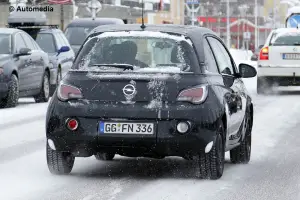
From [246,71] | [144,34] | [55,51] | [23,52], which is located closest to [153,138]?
[144,34]

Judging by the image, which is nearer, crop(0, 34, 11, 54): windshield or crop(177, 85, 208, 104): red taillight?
crop(177, 85, 208, 104): red taillight

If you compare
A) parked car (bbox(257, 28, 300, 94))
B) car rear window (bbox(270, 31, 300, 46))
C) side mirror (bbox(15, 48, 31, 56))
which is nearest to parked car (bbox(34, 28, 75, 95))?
side mirror (bbox(15, 48, 31, 56))

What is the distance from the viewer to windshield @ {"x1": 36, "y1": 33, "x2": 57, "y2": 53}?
26772 mm

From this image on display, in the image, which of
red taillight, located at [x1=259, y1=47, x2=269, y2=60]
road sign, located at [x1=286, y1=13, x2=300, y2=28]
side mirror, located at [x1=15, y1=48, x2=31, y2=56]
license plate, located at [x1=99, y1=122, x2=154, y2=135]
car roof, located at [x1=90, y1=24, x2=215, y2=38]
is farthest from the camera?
road sign, located at [x1=286, y1=13, x2=300, y2=28]

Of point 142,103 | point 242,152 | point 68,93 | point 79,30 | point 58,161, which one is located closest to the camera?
point 142,103

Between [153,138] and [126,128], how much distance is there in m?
0.24

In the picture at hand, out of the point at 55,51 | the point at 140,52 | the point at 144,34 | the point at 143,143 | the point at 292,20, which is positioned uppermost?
the point at 144,34

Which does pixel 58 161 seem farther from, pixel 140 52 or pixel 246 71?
pixel 246 71

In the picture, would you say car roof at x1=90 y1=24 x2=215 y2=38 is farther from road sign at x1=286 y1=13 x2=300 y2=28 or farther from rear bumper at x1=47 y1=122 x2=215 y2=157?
road sign at x1=286 y1=13 x2=300 y2=28

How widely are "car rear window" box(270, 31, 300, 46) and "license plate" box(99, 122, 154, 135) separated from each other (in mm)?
17875

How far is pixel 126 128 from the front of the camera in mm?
9422


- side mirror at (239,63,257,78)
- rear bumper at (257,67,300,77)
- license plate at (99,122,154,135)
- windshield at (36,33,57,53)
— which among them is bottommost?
rear bumper at (257,67,300,77)

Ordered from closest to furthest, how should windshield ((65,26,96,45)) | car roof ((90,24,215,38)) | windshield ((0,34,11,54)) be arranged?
1. car roof ((90,24,215,38))
2. windshield ((0,34,11,54))
3. windshield ((65,26,96,45))

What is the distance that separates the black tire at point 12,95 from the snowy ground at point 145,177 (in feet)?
22.0
